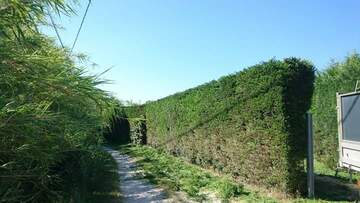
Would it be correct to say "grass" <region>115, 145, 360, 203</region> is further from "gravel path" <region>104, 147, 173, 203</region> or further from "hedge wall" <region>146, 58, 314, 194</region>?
"hedge wall" <region>146, 58, 314, 194</region>

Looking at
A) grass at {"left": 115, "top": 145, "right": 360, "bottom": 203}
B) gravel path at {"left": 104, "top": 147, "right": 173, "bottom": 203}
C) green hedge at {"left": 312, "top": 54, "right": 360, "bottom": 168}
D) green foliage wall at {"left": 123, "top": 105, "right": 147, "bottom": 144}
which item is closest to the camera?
grass at {"left": 115, "top": 145, "right": 360, "bottom": 203}

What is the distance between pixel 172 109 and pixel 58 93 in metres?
17.6

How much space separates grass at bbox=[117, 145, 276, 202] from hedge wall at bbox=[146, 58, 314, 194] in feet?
1.74

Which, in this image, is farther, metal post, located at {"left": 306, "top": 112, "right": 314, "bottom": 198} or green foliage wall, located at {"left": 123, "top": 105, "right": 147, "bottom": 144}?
green foliage wall, located at {"left": 123, "top": 105, "right": 147, "bottom": 144}

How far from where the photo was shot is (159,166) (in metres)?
17.6

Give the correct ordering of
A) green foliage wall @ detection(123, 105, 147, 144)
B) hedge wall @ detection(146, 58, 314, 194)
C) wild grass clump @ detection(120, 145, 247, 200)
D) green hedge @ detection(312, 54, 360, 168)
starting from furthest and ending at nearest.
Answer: green foliage wall @ detection(123, 105, 147, 144) < green hedge @ detection(312, 54, 360, 168) < wild grass clump @ detection(120, 145, 247, 200) < hedge wall @ detection(146, 58, 314, 194)

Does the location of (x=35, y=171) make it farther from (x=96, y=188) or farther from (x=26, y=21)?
A: (x=96, y=188)

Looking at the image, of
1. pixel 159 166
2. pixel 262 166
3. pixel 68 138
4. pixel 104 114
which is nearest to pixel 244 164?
pixel 262 166

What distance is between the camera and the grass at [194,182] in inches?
421

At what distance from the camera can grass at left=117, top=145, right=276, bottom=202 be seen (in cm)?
1070

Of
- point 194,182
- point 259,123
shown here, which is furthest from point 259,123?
point 194,182

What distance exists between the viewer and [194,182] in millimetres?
12781

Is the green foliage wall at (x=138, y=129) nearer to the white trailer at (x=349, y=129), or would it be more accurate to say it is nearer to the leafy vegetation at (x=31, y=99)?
the white trailer at (x=349, y=129)

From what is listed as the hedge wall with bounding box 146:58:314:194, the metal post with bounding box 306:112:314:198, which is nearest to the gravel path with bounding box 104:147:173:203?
the hedge wall with bounding box 146:58:314:194
